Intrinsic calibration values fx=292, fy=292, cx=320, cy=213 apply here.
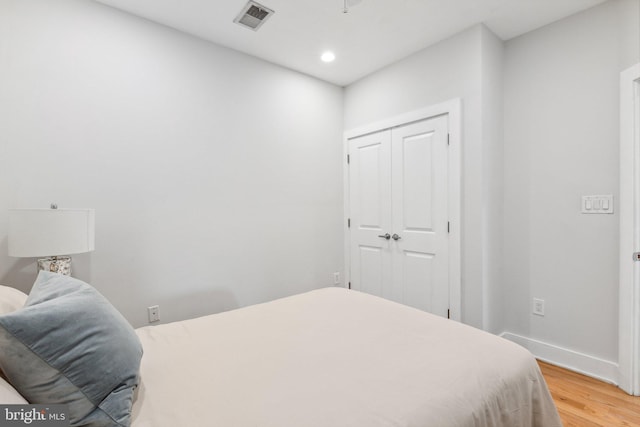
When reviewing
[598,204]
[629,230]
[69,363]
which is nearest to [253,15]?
[69,363]

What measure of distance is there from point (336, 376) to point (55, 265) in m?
1.69

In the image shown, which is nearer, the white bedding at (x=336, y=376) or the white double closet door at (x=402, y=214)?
the white bedding at (x=336, y=376)

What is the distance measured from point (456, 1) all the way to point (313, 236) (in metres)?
2.37

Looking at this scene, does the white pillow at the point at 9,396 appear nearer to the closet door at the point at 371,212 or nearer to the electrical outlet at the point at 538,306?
the closet door at the point at 371,212

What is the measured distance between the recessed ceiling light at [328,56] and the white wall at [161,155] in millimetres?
387

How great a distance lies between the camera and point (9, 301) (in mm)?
1082

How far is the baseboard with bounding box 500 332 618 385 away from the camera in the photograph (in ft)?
6.83

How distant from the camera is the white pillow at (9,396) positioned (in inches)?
26.1

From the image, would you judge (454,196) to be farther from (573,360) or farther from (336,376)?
(336,376)

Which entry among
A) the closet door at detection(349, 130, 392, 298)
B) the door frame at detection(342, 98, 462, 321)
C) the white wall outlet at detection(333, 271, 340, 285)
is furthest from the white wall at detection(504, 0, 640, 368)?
the white wall outlet at detection(333, 271, 340, 285)

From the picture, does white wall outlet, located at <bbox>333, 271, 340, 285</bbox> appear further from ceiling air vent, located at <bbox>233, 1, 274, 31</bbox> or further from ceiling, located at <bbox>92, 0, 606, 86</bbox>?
ceiling air vent, located at <bbox>233, 1, 274, 31</bbox>

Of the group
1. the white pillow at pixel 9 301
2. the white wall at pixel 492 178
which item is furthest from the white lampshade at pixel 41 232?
the white wall at pixel 492 178

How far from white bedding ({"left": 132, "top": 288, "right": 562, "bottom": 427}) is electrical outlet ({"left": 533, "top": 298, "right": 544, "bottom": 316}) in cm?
151

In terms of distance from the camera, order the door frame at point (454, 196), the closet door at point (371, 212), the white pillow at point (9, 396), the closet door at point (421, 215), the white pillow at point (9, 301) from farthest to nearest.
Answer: the closet door at point (371, 212)
the closet door at point (421, 215)
the door frame at point (454, 196)
the white pillow at point (9, 301)
the white pillow at point (9, 396)
